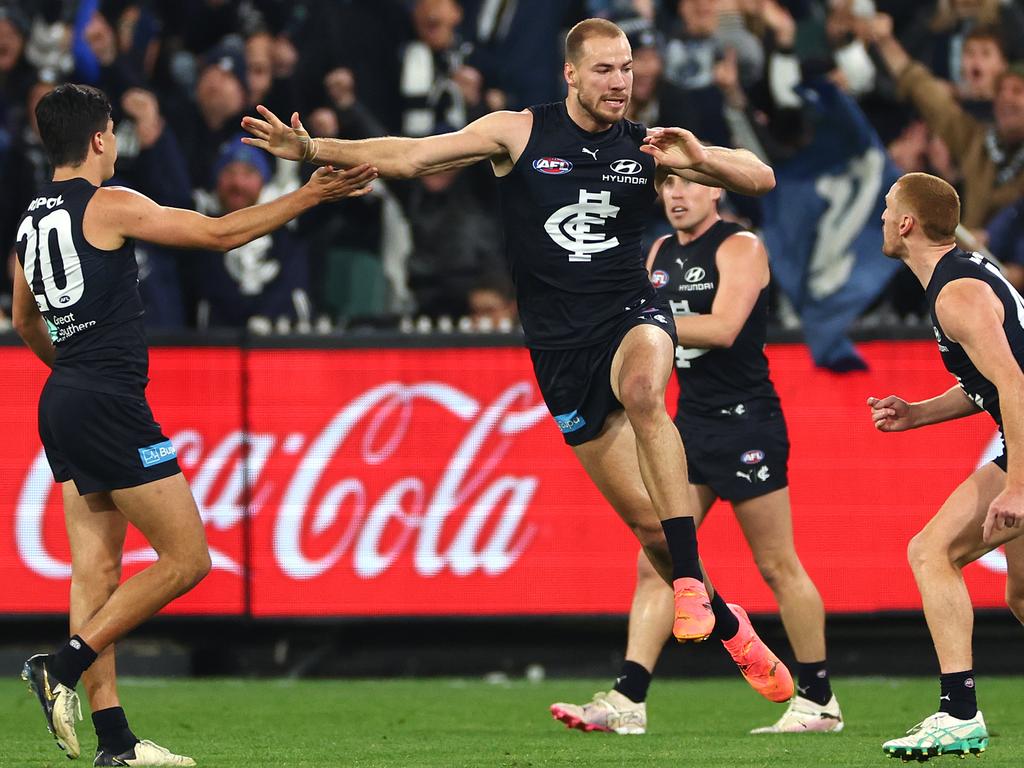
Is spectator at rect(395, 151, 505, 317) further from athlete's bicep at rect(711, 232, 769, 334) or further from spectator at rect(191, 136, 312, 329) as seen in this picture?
athlete's bicep at rect(711, 232, 769, 334)

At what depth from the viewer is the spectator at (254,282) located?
11.9 m

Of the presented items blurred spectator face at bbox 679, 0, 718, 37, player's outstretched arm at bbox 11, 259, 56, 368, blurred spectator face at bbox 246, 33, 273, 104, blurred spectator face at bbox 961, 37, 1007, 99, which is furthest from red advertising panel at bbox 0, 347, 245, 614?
blurred spectator face at bbox 961, 37, 1007, 99

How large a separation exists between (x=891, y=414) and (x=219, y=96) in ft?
23.9

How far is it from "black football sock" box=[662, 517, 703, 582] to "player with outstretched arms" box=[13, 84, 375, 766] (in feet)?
6.45

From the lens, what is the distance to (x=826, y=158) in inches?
454

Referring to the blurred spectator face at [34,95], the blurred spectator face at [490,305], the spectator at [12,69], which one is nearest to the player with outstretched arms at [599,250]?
the blurred spectator face at [490,305]

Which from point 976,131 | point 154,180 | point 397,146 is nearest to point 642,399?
point 397,146

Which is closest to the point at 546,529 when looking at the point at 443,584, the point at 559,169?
the point at 443,584

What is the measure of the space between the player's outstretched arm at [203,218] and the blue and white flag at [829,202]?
4.98 m

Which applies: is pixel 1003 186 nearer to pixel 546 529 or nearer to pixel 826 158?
pixel 826 158

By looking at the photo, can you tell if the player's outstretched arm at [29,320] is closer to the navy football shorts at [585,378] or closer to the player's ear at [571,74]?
the navy football shorts at [585,378]

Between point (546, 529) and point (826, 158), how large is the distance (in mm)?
3198

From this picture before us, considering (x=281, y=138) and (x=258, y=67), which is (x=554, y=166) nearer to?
(x=281, y=138)

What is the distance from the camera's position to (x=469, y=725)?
8906 mm
